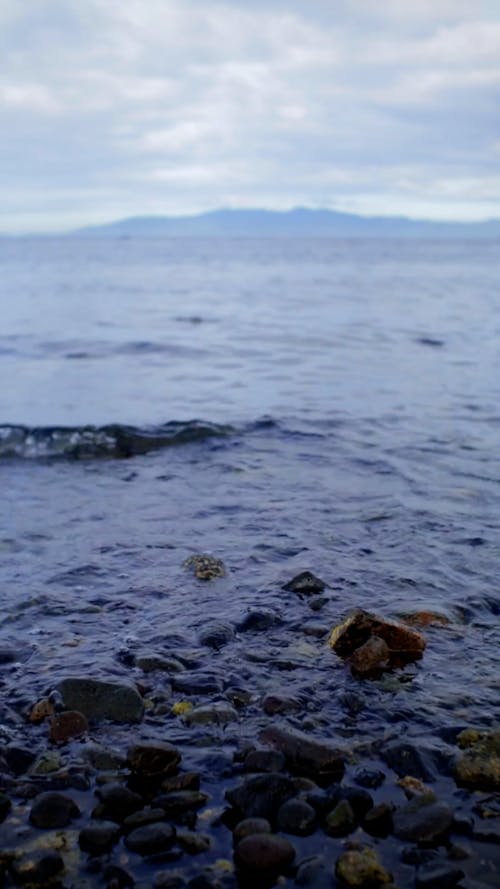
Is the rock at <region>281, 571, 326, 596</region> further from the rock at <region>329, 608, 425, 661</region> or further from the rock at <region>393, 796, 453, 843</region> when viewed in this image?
the rock at <region>393, 796, 453, 843</region>

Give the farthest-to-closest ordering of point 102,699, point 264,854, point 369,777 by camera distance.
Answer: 1. point 102,699
2. point 369,777
3. point 264,854

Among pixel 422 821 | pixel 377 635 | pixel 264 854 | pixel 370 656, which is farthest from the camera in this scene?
pixel 377 635

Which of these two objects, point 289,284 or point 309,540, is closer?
point 309,540

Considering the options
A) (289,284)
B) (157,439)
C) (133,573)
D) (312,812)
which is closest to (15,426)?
(157,439)

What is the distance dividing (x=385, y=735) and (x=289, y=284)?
57.5m

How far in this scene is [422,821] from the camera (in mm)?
4352

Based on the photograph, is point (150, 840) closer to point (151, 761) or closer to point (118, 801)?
point (118, 801)

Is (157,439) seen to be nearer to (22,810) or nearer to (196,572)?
(196,572)

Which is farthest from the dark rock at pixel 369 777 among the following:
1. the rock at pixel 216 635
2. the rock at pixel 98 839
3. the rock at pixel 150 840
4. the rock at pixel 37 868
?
the rock at pixel 216 635

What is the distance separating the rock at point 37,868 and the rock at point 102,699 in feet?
4.39

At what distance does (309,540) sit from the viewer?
29.6 ft

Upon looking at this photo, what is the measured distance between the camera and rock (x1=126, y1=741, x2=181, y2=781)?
4.80 meters

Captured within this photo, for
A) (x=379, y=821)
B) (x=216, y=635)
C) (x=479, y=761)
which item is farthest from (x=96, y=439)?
(x=379, y=821)

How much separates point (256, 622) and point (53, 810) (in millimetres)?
2690
